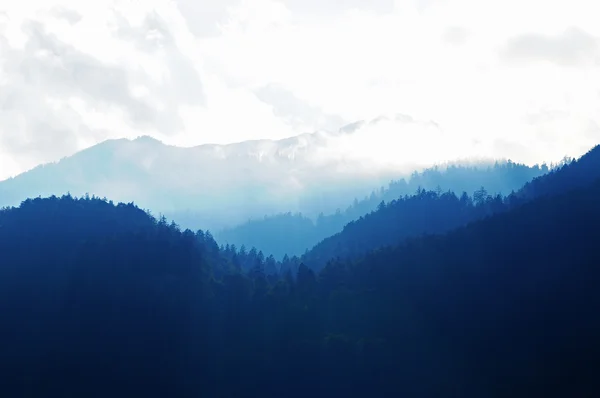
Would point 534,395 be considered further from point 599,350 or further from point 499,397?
point 599,350

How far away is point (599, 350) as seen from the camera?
199250 millimetres

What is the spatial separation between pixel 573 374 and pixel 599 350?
10.4 metres

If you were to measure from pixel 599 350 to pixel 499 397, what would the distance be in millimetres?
29308

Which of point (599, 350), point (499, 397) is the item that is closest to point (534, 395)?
point (499, 397)

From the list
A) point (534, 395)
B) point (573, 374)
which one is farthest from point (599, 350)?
point (534, 395)

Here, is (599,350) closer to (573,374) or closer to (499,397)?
(573,374)

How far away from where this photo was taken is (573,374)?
195625 millimetres

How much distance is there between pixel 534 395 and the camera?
192250 mm

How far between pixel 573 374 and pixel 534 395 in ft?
40.8

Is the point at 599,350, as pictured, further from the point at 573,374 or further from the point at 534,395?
the point at 534,395

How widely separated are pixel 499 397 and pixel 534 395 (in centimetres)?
918

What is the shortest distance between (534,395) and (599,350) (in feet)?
74.6
